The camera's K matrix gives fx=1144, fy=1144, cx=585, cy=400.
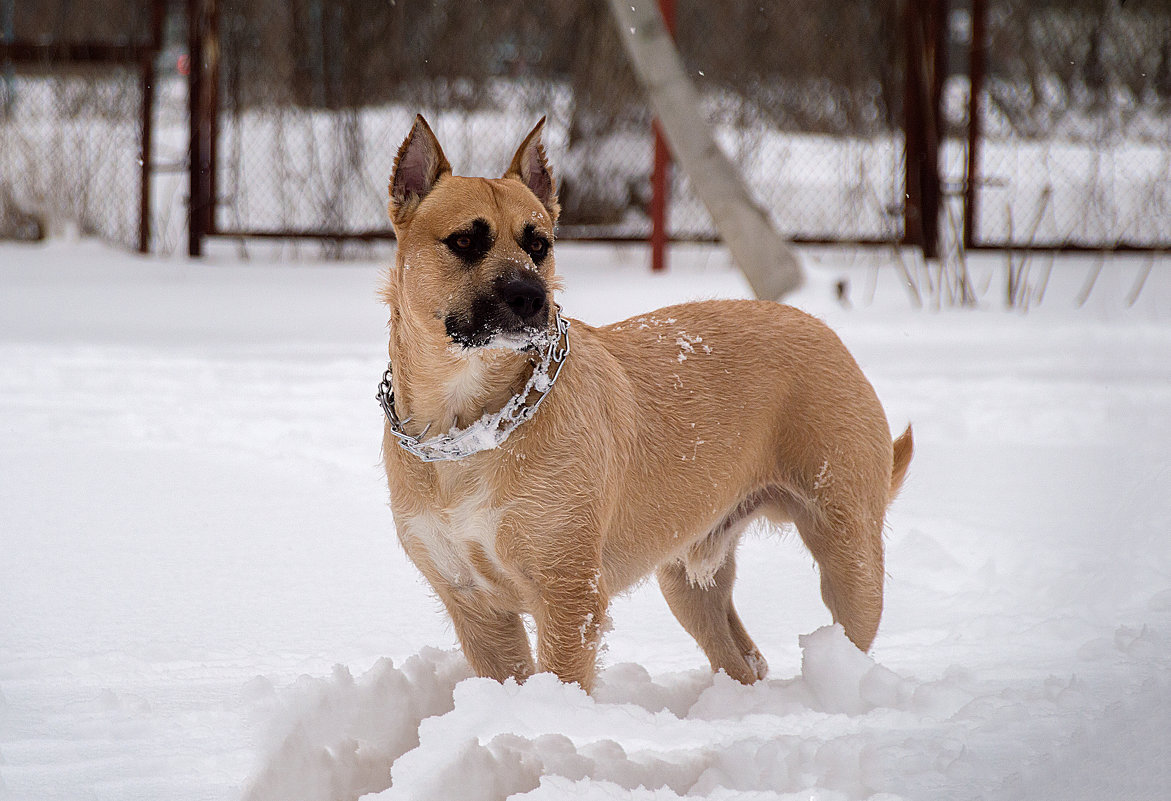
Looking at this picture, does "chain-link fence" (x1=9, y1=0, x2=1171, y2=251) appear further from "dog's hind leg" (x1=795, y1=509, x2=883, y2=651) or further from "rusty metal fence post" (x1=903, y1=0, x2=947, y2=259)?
"dog's hind leg" (x1=795, y1=509, x2=883, y2=651)

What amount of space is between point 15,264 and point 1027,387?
26.7ft

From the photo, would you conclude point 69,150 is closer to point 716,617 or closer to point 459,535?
point 716,617

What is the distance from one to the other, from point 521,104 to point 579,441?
913cm

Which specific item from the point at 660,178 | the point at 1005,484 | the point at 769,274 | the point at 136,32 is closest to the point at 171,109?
the point at 136,32

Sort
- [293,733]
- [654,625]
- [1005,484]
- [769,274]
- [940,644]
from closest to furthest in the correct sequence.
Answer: [293,733] → [940,644] → [654,625] → [1005,484] → [769,274]

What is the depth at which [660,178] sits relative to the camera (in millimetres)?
9727

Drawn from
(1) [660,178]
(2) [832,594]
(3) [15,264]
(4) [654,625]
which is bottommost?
(4) [654,625]

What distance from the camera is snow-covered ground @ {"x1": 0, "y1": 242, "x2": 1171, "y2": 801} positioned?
2459 mm

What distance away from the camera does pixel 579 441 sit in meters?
2.74

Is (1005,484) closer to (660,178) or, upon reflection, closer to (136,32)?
(660,178)

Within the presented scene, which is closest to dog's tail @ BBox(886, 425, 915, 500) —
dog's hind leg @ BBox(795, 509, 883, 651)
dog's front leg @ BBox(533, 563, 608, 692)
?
dog's hind leg @ BBox(795, 509, 883, 651)

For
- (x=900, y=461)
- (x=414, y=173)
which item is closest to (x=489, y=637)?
(x=414, y=173)

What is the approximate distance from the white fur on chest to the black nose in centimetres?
42

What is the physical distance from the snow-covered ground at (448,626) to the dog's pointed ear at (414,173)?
45.2 inches
